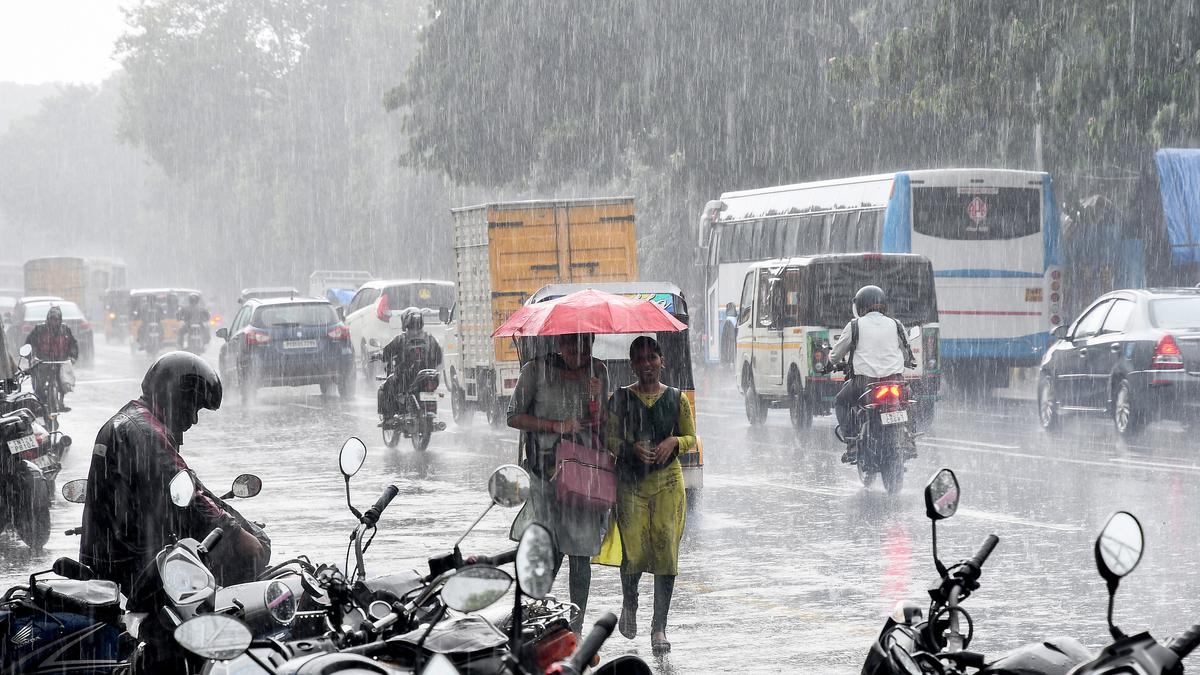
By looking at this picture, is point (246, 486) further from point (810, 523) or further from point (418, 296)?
point (418, 296)

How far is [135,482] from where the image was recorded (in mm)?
5184

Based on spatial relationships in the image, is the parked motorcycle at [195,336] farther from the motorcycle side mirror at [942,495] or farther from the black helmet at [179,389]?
the motorcycle side mirror at [942,495]

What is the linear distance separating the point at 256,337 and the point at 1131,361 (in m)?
12.9

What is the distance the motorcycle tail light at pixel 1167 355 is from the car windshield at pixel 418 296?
1396 centimetres

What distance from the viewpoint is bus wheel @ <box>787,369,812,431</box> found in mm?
18109

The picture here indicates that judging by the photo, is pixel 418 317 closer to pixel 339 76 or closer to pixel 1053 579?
pixel 1053 579

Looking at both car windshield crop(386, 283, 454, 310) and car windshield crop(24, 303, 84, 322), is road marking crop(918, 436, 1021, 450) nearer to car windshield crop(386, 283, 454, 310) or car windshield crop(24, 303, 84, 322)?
car windshield crop(386, 283, 454, 310)

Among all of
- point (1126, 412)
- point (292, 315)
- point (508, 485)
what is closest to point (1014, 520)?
point (1126, 412)

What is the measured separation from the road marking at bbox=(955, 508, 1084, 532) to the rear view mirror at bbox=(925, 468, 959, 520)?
6.83 meters

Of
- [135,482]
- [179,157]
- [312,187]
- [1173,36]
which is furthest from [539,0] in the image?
[179,157]

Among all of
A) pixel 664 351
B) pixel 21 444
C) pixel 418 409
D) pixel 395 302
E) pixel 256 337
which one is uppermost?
pixel 395 302

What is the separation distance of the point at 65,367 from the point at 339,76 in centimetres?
4658

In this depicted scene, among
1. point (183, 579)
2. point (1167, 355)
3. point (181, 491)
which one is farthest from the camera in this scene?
point (1167, 355)

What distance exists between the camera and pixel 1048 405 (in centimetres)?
1898
